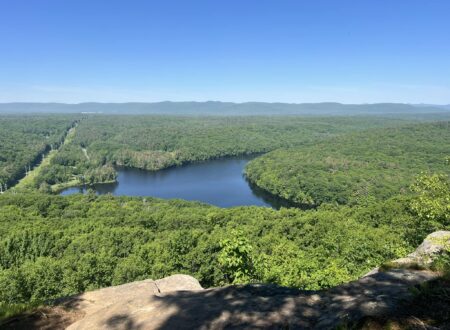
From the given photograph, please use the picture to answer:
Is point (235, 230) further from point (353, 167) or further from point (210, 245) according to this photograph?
point (353, 167)

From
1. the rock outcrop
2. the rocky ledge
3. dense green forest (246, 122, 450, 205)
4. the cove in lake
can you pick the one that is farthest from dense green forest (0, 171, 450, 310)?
the cove in lake

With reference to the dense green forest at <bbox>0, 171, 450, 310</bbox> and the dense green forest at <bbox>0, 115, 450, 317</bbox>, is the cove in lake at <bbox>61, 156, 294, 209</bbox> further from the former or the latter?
the dense green forest at <bbox>0, 171, 450, 310</bbox>

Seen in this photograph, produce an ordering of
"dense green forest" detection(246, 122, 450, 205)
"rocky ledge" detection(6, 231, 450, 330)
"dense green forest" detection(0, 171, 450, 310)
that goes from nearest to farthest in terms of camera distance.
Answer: "rocky ledge" detection(6, 231, 450, 330) → "dense green forest" detection(0, 171, 450, 310) → "dense green forest" detection(246, 122, 450, 205)

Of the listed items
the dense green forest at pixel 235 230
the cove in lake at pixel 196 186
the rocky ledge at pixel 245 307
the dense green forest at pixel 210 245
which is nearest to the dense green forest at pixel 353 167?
the dense green forest at pixel 235 230

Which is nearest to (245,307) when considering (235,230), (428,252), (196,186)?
(428,252)

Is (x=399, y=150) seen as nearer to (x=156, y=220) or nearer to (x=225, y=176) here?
(x=225, y=176)

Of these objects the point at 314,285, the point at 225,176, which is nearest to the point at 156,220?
the point at 314,285
